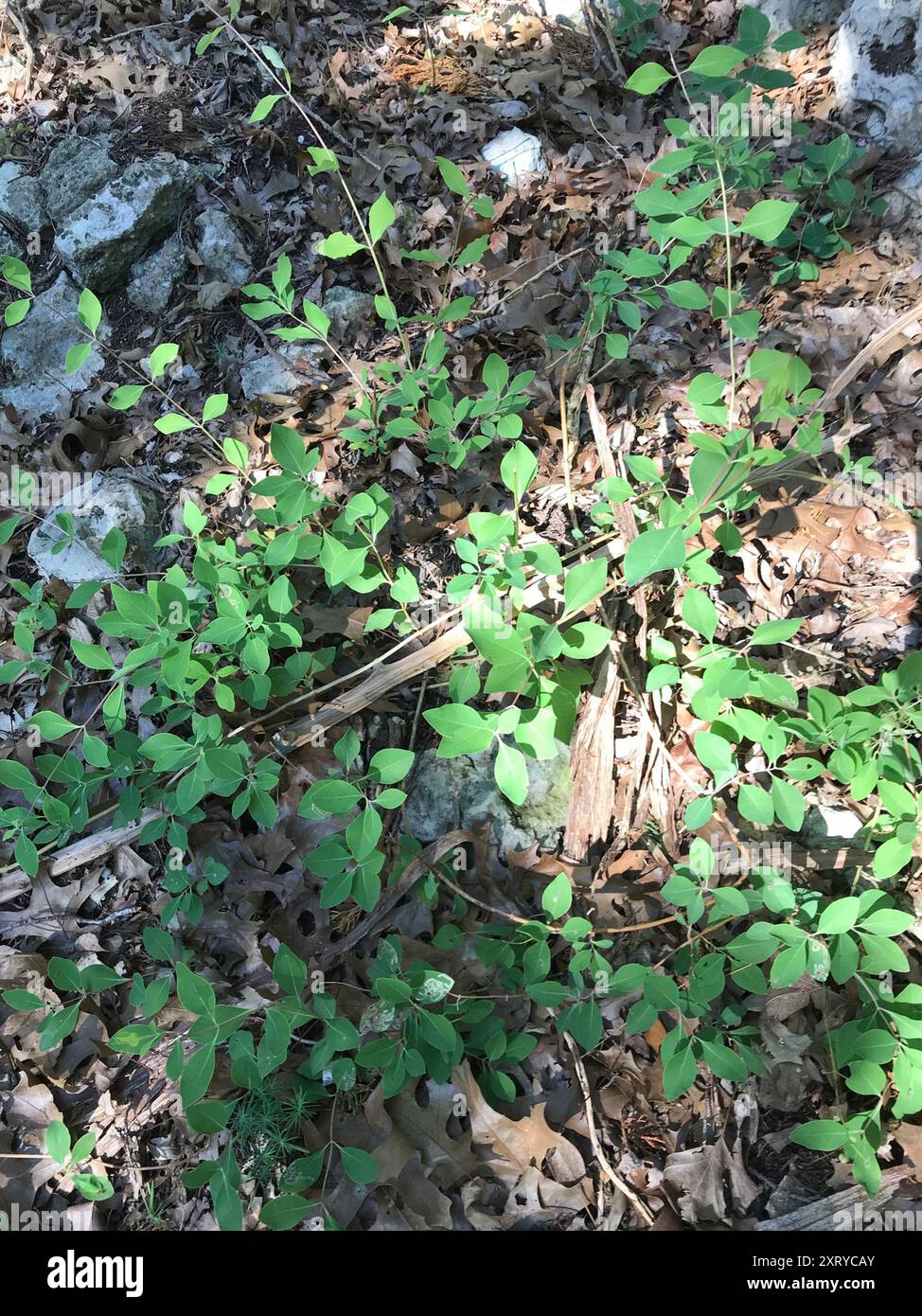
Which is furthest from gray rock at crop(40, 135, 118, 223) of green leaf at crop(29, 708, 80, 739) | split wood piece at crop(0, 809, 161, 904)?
split wood piece at crop(0, 809, 161, 904)

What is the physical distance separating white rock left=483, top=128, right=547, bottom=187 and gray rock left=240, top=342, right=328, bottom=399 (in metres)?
1.30

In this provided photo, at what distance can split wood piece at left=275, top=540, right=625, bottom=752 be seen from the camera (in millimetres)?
2646

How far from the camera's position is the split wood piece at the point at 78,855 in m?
2.67

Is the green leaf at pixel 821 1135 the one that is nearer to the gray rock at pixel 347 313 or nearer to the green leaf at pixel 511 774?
the green leaf at pixel 511 774

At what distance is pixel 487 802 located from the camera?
2.56 metres

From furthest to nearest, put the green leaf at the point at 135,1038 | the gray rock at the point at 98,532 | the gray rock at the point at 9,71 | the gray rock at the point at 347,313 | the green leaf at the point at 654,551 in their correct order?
the gray rock at the point at 9,71
the gray rock at the point at 347,313
the gray rock at the point at 98,532
the green leaf at the point at 135,1038
the green leaf at the point at 654,551

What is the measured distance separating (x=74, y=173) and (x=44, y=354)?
1.00m

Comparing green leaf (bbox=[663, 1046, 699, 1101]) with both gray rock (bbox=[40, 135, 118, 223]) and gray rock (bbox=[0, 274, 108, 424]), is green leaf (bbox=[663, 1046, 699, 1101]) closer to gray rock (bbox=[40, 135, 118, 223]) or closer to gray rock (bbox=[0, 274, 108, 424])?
gray rock (bbox=[0, 274, 108, 424])

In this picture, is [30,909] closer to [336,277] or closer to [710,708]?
[710,708]

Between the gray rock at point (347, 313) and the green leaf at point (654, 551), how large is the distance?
7.89ft

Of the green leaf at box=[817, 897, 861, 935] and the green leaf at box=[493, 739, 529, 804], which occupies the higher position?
the green leaf at box=[493, 739, 529, 804]
